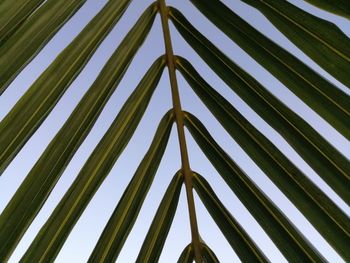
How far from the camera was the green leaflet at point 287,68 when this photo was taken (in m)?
1.01

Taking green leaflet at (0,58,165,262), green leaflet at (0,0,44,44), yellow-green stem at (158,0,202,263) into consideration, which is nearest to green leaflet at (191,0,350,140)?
yellow-green stem at (158,0,202,263)

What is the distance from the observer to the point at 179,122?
136 cm

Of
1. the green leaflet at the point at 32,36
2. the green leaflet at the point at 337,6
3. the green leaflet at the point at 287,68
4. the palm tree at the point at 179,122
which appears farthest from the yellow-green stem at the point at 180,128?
the green leaflet at the point at 337,6

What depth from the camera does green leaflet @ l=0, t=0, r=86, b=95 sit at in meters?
0.94

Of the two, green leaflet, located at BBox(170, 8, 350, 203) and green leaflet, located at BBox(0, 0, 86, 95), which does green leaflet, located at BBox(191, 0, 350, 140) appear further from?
green leaflet, located at BBox(0, 0, 86, 95)

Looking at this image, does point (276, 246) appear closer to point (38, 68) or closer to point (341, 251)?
point (341, 251)

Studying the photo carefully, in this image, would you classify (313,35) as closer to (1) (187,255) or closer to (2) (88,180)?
(2) (88,180)

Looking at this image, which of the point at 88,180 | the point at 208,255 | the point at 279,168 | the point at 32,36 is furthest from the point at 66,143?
the point at 208,255

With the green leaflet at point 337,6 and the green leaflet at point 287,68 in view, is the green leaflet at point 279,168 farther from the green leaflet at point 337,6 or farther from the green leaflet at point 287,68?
the green leaflet at point 337,6

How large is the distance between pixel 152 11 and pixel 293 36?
374mm

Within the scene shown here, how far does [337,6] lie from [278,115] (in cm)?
30

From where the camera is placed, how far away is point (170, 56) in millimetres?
1297

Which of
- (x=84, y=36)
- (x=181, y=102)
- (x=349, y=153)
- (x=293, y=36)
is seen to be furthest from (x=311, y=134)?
A: (x=84, y=36)

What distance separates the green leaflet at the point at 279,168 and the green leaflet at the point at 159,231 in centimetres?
29
